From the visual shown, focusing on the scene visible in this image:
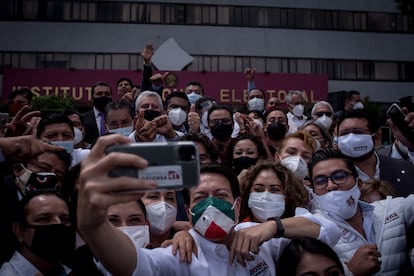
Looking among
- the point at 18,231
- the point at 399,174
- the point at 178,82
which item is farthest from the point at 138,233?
the point at 178,82

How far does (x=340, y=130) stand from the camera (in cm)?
469

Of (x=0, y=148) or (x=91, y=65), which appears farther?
(x=91, y=65)

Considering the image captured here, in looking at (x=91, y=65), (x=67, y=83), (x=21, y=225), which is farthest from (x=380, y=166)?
(x=91, y=65)

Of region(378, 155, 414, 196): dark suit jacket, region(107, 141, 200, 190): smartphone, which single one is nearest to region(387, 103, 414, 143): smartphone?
region(378, 155, 414, 196): dark suit jacket

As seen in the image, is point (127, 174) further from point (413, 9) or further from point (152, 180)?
point (413, 9)

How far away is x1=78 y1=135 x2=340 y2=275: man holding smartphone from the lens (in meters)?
1.64

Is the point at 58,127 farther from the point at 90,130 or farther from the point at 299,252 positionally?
the point at 299,252

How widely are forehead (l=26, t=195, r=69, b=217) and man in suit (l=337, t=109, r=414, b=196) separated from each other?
278 cm

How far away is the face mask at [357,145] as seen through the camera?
4531 mm

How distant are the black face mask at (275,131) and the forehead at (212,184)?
3375 millimetres

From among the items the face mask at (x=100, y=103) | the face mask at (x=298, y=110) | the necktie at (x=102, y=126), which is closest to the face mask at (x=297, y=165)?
the necktie at (x=102, y=126)

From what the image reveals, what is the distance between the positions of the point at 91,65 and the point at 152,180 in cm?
2857

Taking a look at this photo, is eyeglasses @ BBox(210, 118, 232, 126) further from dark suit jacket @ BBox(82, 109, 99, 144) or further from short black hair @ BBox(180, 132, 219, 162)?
dark suit jacket @ BBox(82, 109, 99, 144)

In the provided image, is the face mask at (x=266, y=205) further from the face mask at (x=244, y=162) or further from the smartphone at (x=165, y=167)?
the smartphone at (x=165, y=167)
